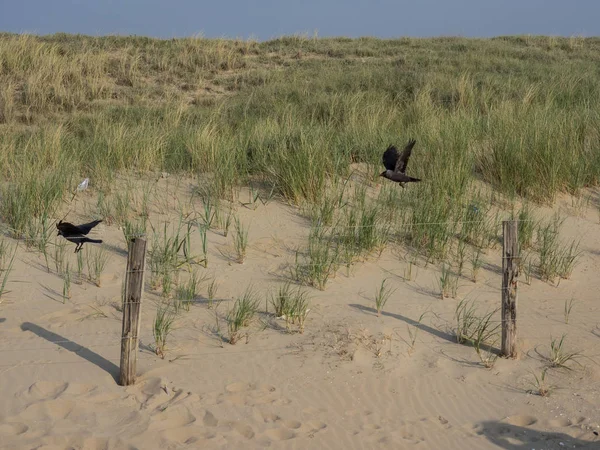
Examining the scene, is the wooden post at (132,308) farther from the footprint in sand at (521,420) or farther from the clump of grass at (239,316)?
the footprint in sand at (521,420)

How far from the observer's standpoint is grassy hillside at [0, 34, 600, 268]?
6.94 m

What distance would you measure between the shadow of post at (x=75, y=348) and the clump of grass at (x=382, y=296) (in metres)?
1.88

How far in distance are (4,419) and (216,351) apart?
133 centimetres

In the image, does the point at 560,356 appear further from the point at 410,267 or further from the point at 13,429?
the point at 13,429

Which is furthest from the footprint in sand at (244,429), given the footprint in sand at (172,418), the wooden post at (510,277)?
the wooden post at (510,277)

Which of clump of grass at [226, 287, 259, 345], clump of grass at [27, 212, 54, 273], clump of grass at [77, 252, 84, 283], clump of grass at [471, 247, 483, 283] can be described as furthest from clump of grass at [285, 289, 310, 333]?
clump of grass at [27, 212, 54, 273]

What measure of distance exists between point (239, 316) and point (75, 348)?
1083 millimetres

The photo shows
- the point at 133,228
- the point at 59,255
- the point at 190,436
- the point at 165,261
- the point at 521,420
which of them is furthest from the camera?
the point at 133,228

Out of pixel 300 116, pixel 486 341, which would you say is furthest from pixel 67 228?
pixel 300 116

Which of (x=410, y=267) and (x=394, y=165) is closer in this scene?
(x=394, y=165)

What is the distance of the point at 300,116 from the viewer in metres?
10.0

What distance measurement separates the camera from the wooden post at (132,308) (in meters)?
4.25

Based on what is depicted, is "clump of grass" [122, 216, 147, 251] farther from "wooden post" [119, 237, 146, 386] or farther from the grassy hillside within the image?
"wooden post" [119, 237, 146, 386]

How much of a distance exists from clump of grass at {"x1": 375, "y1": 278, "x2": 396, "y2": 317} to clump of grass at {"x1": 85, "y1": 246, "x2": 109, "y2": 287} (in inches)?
84.1
